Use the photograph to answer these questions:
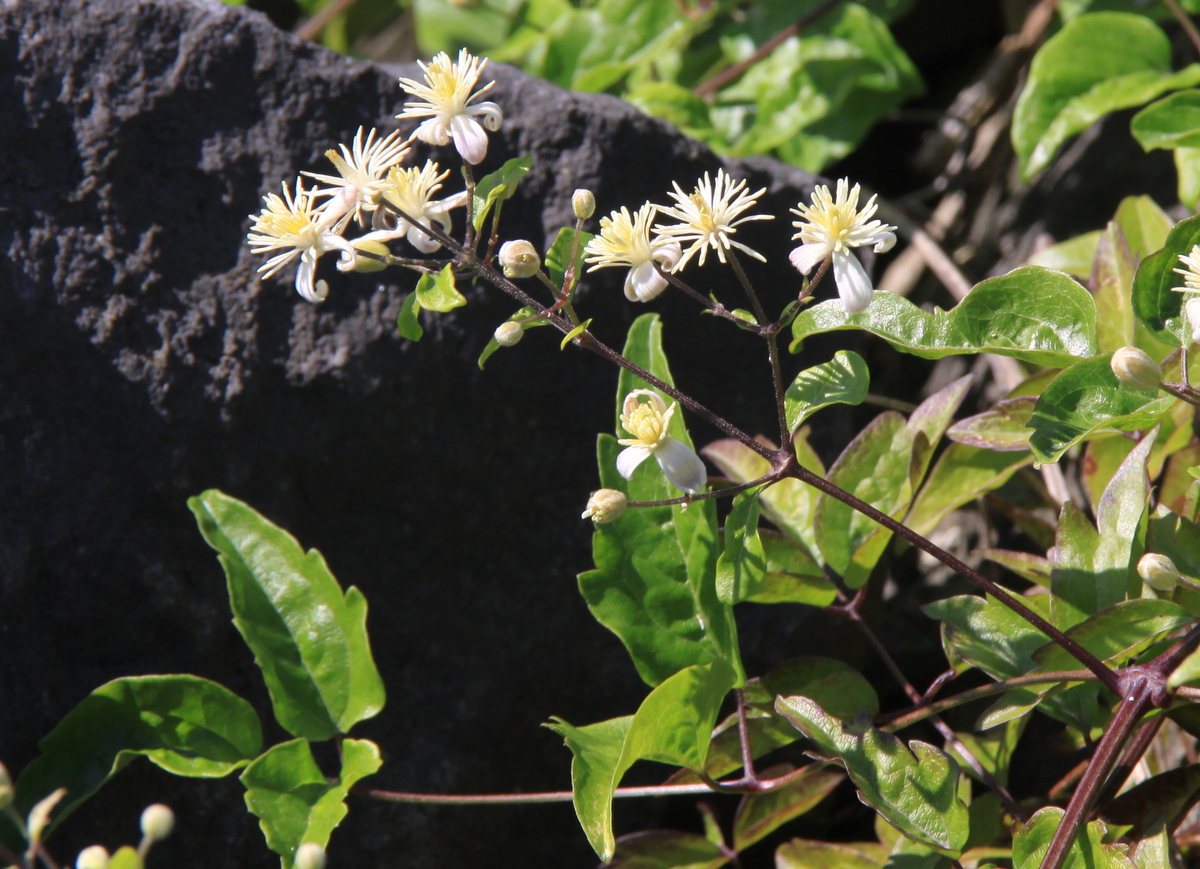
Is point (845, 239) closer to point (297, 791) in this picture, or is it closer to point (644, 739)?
point (644, 739)

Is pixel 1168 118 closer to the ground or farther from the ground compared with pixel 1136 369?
farther from the ground

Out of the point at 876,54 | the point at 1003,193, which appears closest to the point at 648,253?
the point at 876,54

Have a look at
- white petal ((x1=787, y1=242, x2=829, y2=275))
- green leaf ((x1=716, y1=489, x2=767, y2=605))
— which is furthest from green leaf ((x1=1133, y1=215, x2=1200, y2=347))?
green leaf ((x1=716, y1=489, x2=767, y2=605))

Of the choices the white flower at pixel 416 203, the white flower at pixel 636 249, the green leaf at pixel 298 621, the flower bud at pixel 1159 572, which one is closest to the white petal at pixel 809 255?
the white flower at pixel 636 249

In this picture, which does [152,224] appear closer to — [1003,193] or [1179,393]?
[1179,393]

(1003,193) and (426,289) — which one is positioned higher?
(1003,193)

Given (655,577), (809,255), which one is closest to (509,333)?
(809,255)
